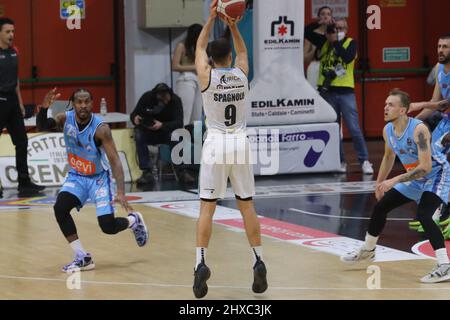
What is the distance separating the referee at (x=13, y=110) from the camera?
13.6m

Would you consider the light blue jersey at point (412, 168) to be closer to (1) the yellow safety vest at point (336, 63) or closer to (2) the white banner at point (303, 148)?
(2) the white banner at point (303, 148)

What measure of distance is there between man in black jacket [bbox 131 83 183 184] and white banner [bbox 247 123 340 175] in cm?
114

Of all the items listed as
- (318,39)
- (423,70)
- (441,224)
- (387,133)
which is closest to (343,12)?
(423,70)

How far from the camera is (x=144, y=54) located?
16.6 meters

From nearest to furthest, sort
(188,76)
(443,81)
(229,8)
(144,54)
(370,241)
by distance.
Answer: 1. (229,8)
2. (370,241)
3. (443,81)
4. (188,76)
5. (144,54)

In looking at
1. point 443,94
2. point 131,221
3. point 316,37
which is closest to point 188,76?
point 316,37

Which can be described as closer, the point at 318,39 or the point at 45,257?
the point at 45,257

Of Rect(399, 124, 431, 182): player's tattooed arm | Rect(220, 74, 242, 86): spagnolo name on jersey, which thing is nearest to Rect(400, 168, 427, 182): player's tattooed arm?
Rect(399, 124, 431, 182): player's tattooed arm

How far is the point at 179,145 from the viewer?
14.8 meters

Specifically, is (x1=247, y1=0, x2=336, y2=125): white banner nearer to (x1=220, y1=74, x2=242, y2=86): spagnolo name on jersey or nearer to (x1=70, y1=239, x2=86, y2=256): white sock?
(x1=70, y1=239, x2=86, y2=256): white sock

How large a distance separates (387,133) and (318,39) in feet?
22.3

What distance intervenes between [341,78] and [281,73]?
88 centimetres

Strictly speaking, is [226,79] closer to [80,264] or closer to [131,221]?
[131,221]

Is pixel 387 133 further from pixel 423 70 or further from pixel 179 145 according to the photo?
pixel 423 70
